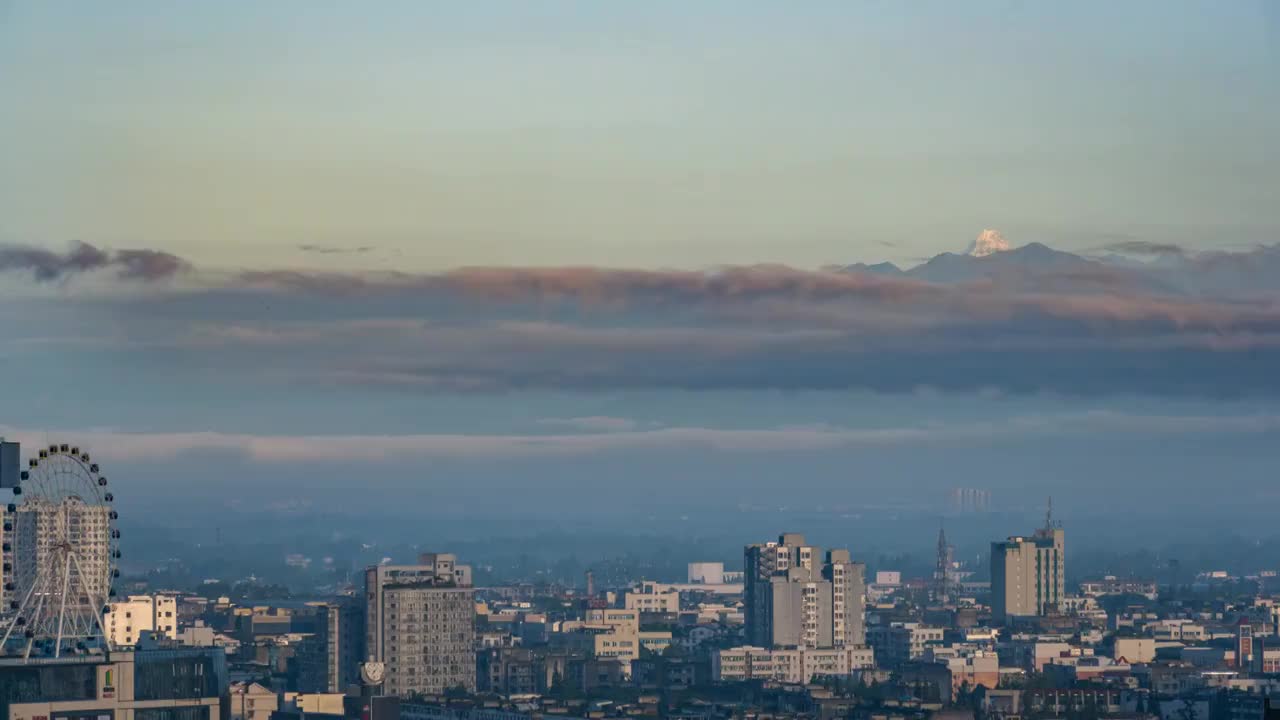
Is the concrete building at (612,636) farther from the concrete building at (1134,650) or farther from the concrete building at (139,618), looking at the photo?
the concrete building at (1134,650)

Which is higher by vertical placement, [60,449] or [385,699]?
[60,449]

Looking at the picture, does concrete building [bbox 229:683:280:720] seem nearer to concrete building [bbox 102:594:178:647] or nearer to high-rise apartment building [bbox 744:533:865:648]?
concrete building [bbox 102:594:178:647]

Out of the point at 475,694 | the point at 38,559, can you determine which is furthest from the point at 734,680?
the point at 38,559

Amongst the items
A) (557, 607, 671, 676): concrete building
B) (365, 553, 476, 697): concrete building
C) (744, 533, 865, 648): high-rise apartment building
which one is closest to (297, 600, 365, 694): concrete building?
(365, 553, 476, 697): concrete building

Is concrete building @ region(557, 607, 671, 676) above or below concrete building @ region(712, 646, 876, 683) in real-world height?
above

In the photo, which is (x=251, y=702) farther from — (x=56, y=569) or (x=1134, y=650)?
(x=1134, y=650)

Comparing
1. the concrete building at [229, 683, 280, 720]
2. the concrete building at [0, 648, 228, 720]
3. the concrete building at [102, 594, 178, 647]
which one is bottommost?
the concrete building at [229, 683, 280, 720]

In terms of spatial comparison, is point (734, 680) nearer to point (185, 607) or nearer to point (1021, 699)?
point (1021, 699)
